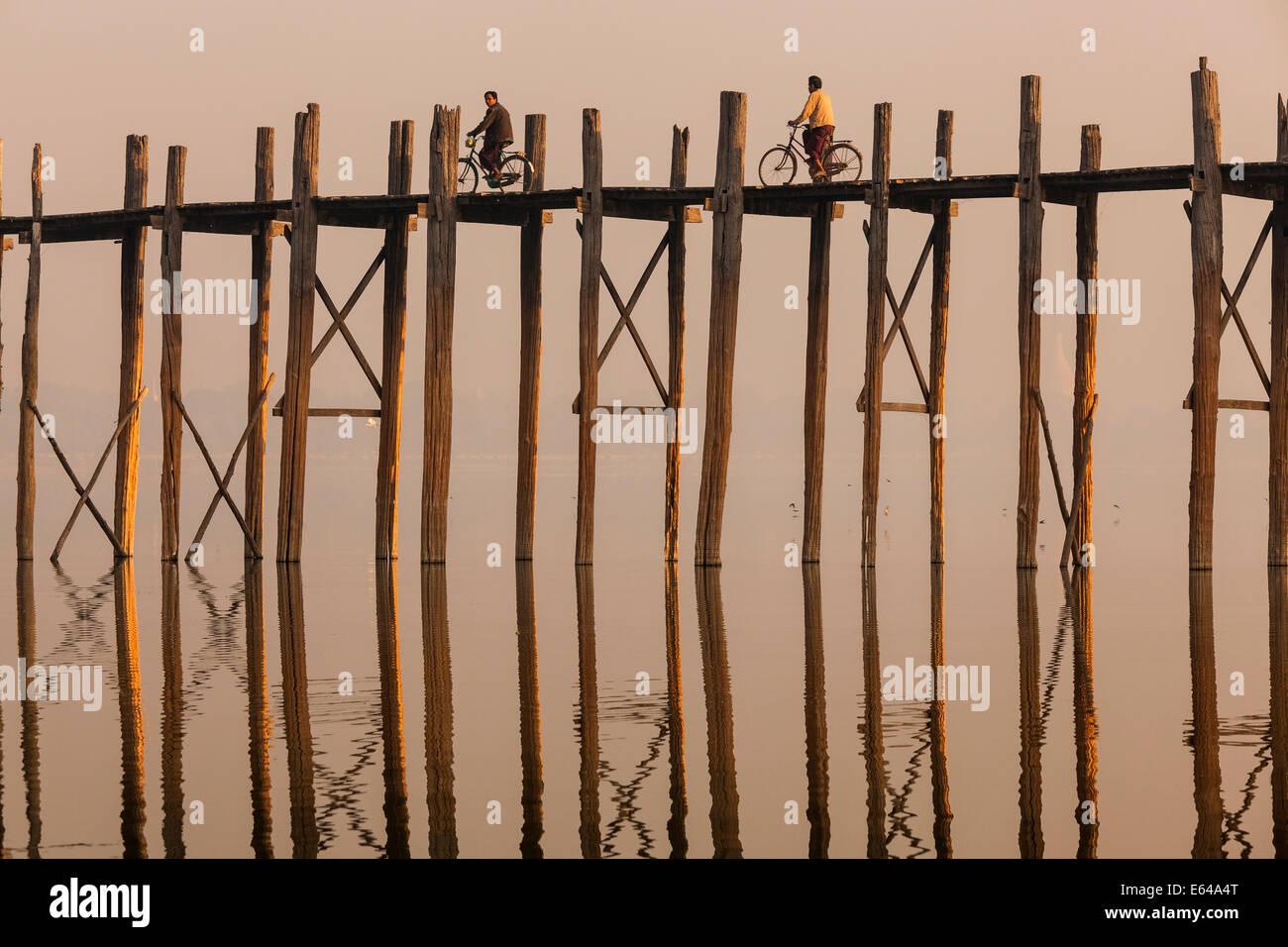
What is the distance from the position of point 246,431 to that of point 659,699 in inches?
506

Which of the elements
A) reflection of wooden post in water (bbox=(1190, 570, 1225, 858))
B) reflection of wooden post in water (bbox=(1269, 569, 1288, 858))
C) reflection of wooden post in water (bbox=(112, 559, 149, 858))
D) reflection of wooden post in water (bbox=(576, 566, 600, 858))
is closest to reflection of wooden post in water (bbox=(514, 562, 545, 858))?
reflection of wooden post in water (bbox=(576, 566, 600, 858))

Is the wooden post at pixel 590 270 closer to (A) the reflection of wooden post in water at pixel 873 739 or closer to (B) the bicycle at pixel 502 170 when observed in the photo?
(B) the bicycle at pixel 502 170

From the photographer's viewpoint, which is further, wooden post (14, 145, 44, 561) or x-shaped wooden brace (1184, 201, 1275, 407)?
wooden post (14, 145, 44, 561)

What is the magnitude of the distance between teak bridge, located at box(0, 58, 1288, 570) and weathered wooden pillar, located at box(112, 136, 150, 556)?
0.03m

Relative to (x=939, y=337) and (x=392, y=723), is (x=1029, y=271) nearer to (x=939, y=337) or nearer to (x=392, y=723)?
(x=939, y=337)

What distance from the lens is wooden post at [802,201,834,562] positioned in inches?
885

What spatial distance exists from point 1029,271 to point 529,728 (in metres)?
12.4

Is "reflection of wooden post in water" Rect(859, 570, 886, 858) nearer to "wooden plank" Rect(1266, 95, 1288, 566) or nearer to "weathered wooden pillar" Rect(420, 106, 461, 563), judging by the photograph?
"wooden plank" Rect(1266, 95, 1288, 566)

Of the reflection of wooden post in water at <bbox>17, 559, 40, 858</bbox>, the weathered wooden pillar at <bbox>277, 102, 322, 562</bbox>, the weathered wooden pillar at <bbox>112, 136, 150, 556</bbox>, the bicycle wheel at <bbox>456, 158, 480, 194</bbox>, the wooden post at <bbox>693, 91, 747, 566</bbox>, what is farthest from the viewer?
the weathered wooden pillar at <bbox>112, 136, 150, 556</bbox>

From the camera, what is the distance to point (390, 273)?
23.9 meters

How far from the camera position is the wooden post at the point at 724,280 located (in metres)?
21.9

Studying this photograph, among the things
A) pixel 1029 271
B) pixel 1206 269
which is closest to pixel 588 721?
pixel 1029 271
